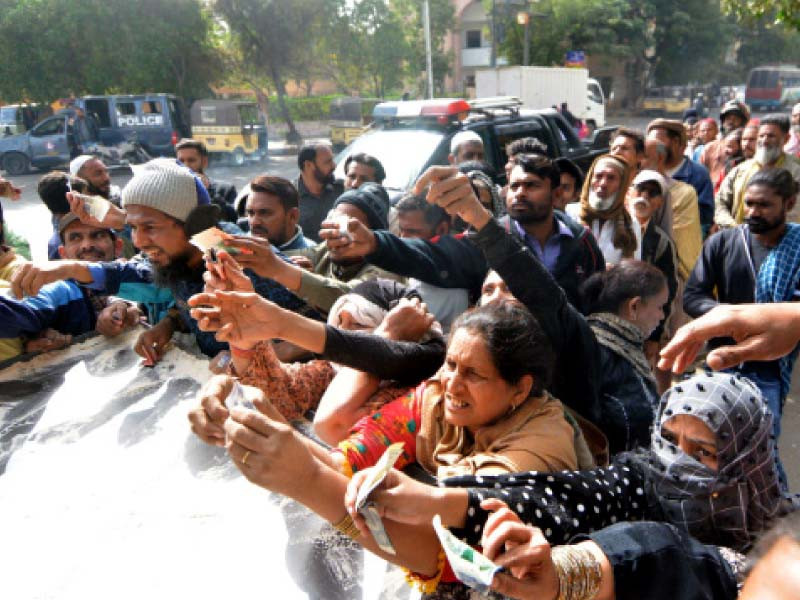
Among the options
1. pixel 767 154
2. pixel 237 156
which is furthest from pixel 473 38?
pixel 767 154

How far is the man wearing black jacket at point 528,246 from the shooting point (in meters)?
2.48

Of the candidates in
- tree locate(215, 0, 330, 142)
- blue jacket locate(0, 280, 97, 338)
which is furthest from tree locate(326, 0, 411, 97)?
blue jacket locate(0, 280, 97, 338)

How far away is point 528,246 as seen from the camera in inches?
113

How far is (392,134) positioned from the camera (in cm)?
675

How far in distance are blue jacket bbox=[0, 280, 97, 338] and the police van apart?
698 inches

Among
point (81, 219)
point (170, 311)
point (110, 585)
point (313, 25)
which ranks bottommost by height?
point (110, 585)

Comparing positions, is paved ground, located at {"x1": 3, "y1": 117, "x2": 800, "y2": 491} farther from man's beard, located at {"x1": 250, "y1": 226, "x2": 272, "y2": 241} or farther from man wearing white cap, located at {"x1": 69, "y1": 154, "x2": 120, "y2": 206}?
man wearing white cap, located at {"x1": 69, "y1": 154, "x2": 120, "y2": 206}

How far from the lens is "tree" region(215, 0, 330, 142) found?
26.2 metres

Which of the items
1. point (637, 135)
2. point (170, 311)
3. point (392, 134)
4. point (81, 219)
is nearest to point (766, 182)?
point (637, 135)

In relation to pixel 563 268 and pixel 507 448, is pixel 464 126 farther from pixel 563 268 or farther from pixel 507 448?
pixel 507 448

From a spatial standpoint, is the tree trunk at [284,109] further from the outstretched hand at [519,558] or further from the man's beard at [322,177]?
the outstretched hand at [519,558]

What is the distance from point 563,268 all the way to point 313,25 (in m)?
28.8

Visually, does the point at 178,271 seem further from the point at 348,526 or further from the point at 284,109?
the point at 284,109

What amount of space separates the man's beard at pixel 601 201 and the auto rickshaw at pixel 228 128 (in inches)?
718
